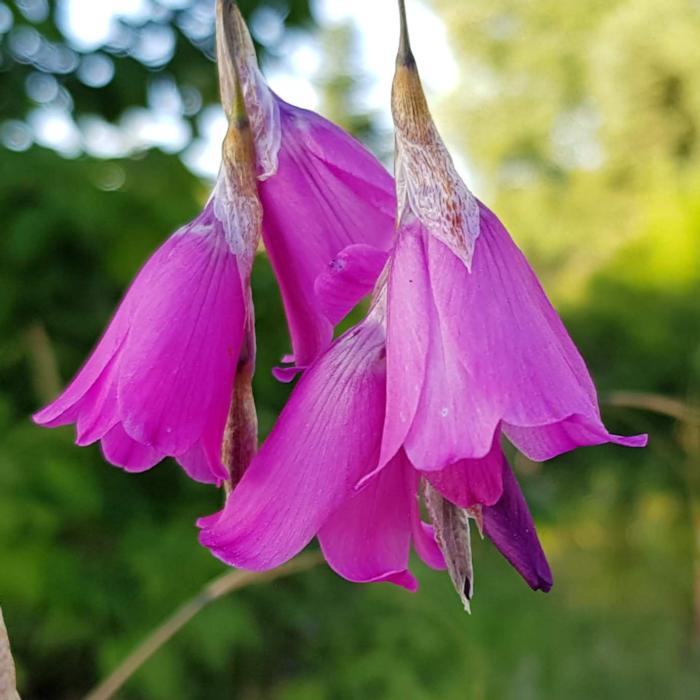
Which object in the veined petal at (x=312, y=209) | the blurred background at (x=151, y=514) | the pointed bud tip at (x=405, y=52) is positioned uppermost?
the pointed bud tip at (x=405, y=52)

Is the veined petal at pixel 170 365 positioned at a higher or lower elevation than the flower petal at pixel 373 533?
higher

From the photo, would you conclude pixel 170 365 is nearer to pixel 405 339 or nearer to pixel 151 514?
pixel 405 339

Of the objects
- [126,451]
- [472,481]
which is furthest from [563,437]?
[126,451]

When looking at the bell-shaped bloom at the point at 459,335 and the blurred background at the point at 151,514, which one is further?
the blurred background at the point at 151,514

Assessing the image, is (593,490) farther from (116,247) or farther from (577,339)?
(116,247)

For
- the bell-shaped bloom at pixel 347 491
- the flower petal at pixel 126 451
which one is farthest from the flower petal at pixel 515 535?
the flower petal at pixel 126 451

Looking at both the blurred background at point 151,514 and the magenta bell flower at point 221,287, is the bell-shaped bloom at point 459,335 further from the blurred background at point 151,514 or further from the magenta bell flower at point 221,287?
the blurred background at point 151,514

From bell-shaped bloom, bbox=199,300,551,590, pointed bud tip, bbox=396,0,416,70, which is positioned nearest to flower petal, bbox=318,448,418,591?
bell-shaped bloom, bbox=199,300,551,590

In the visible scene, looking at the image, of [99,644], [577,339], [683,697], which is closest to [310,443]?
[99,644]
